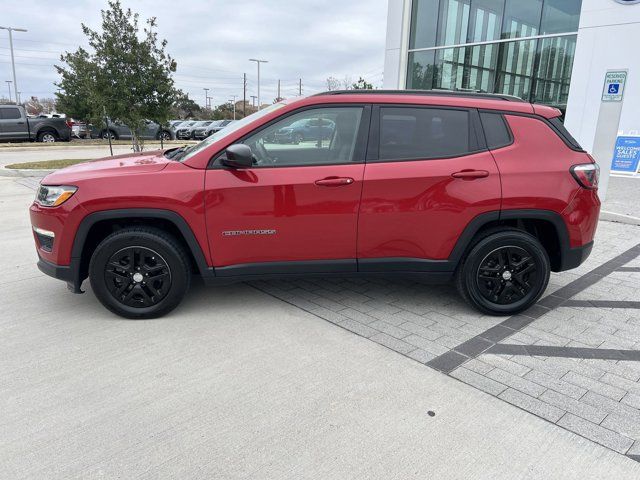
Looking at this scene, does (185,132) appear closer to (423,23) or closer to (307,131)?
(423,23)

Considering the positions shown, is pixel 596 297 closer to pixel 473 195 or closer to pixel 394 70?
pixel 473 195

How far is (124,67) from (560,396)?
12.6m

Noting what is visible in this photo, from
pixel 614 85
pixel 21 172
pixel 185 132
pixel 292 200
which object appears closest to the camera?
pixel 292 200

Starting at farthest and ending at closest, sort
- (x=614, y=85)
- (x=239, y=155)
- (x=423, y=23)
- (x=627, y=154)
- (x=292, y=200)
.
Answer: (x=423, y=23) < (x=627, y=154) < (x=614, y=85) < (x=292, y=200) < (x=239, y=155)

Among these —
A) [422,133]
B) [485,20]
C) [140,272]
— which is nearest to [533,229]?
[422,133]

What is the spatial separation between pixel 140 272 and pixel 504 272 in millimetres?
2967

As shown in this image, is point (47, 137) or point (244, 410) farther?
point (47, 137)

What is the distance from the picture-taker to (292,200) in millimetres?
3578

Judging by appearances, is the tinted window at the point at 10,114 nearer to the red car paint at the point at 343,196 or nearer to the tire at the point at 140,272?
the red car paint at the point at 343,196

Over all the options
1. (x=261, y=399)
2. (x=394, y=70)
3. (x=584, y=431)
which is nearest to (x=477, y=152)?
(x=584, y=431)

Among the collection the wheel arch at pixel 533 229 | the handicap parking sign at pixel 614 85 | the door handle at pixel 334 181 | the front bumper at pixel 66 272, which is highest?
the handicap parking sign at pixel 614 85

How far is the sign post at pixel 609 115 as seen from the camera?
7887mm

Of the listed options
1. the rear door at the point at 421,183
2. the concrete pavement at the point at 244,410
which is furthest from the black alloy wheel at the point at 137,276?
the rear door at the point at 421,183

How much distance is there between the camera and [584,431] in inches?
99.3
